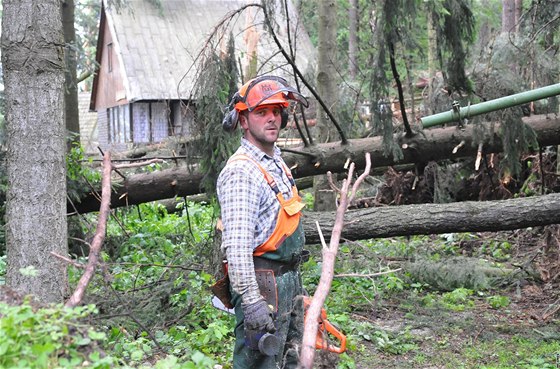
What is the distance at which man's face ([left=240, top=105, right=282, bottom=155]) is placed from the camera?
406 centimetres

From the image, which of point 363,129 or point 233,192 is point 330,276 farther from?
point 363,129

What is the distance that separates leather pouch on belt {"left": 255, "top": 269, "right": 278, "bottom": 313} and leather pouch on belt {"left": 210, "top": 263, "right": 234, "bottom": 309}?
27cm

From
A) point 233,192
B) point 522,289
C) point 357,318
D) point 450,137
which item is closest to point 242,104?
point 233,192

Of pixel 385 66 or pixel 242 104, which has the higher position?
pixel 385 66

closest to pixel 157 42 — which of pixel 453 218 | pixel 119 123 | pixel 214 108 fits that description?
pixel 119 123

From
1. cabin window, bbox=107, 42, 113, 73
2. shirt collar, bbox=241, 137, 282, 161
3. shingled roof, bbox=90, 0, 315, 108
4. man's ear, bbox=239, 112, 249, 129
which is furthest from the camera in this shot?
Result: cabin window, bbox=107, 42, 113, 73

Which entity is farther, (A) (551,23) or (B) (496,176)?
(B) (496,176)

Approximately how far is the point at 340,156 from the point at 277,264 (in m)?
4.40

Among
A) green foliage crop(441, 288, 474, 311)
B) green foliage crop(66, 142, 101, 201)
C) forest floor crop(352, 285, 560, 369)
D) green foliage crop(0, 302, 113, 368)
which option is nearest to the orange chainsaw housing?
green foliage crop(0, 302, 113, 368)

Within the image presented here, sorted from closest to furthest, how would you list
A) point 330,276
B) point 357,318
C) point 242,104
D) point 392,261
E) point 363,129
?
point 330,276 → point 242,104 → point 357,318 → point 392,261 → point 363,129

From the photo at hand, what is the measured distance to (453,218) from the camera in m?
7.56

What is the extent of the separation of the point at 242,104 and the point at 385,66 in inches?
150

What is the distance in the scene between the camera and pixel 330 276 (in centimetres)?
284

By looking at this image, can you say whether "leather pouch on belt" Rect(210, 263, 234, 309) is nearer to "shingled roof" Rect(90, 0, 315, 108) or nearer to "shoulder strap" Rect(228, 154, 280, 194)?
"shoulder strap" Rect(228, 154, 280, 194)
